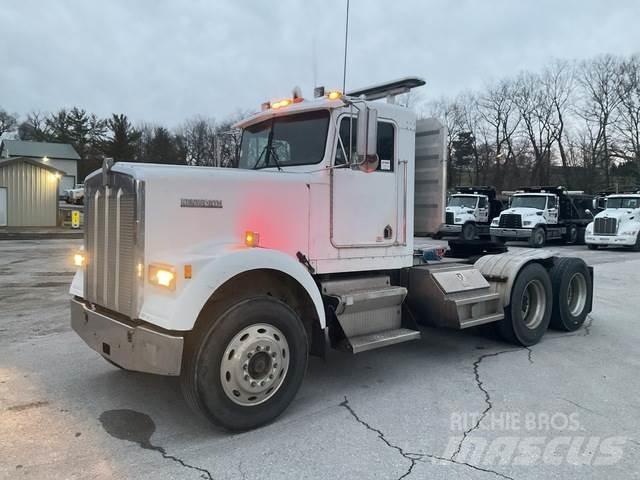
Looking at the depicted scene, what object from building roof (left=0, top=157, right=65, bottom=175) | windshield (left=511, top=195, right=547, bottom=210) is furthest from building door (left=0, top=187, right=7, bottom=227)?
windshield (left=511, top=195, right=547, bottom=210)

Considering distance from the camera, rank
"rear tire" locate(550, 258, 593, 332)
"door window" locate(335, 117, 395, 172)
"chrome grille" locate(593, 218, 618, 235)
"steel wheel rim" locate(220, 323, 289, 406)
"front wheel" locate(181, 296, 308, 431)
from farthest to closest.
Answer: "chrome grille" locate(593, 218, 618, 235)
"rear tire" locate(550, 258, 593, 332)
"door window" locate(335, 117, 395, 172)
"steel wheel rim" locate(220, 323, 289, 406)
"front wheel" locate(181, 296, 308, 431)

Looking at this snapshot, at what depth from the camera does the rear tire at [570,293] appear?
6.81m

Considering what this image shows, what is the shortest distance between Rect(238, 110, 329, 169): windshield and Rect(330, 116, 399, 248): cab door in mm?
201

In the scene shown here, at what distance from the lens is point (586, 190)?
50750mm

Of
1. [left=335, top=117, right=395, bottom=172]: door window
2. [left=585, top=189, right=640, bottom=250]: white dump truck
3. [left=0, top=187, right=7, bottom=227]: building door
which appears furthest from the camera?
[left=0, top=187, right=7, bottom=227]: building door

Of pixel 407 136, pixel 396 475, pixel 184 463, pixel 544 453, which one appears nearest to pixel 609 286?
pixel 407 136

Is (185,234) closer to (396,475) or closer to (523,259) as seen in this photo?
(396,475)

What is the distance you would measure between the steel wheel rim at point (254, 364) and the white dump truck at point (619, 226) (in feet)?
72.8

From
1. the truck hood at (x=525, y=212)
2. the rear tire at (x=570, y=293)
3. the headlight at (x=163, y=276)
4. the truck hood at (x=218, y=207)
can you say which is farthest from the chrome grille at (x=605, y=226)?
the headlight at (x=163, y=276)

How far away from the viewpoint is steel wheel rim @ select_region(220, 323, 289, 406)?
148 inches

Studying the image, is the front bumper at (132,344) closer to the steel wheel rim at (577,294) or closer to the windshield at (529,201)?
the steel wheel rim at (577,294)

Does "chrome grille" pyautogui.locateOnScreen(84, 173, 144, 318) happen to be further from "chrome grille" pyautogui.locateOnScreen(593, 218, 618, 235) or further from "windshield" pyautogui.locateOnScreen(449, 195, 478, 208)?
"windshield" pyautogui.locateOnScreen(449, 195, 478, 208)

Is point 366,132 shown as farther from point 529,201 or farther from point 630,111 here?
point 630,111

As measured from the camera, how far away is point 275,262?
398 cm
